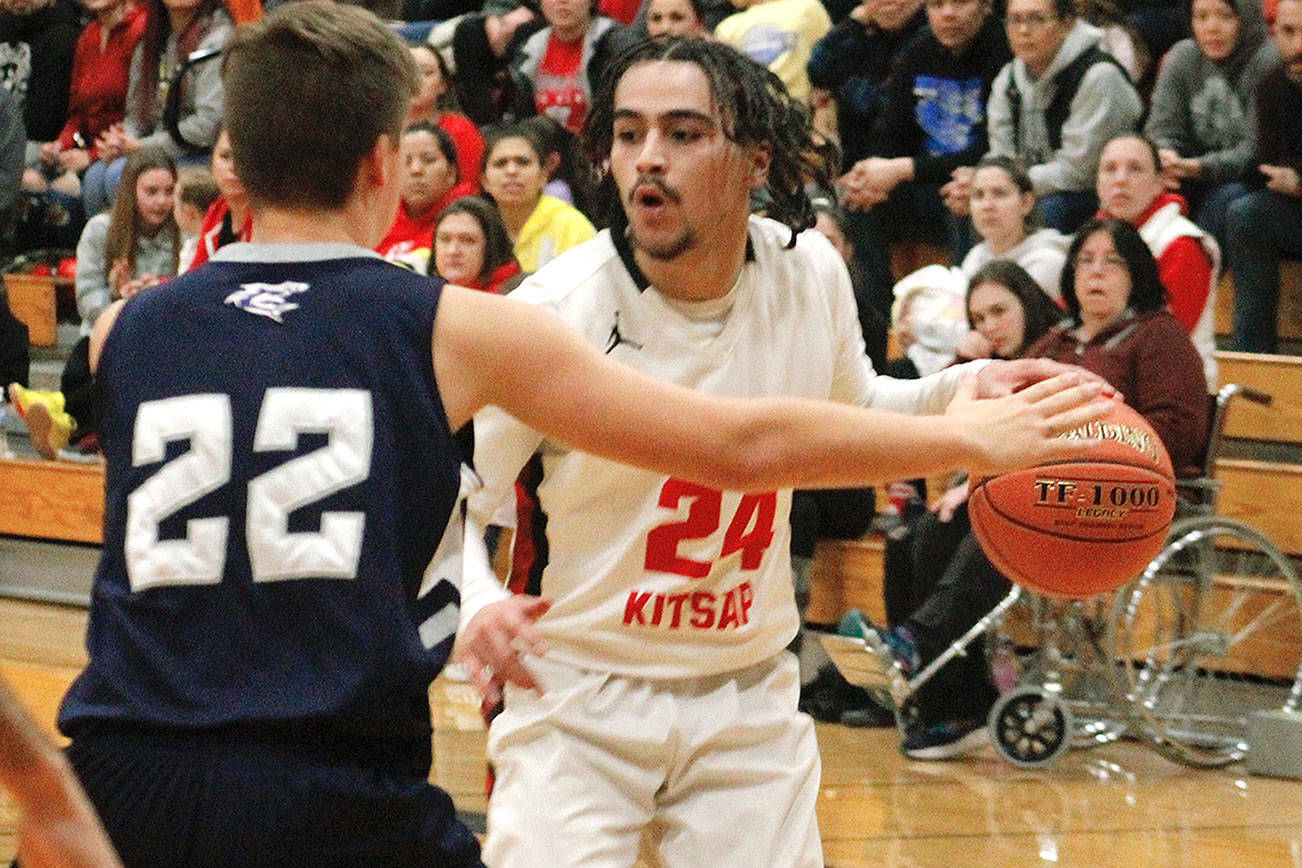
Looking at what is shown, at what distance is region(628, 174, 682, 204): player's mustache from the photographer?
306 centimetres

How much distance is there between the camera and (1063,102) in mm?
7465

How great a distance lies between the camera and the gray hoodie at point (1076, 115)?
738cm

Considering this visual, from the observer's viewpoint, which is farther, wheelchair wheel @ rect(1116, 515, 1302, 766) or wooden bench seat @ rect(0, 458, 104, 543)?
wooden bench seat @ rect(0, 458, 104, 543)

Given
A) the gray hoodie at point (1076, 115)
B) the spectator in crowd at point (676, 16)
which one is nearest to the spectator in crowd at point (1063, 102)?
the gray hoodie at point (1076, 115)

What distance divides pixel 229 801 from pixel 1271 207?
606 cm

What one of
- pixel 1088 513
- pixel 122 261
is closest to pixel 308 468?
pixel 1088 513

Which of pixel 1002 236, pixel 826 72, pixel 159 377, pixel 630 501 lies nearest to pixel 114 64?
pixel 826 72

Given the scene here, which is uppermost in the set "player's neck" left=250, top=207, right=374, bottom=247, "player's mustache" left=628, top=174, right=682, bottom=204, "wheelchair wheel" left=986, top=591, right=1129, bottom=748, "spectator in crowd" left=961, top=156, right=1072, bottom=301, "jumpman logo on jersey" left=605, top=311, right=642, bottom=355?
"player's neck" left=250, top=207, right=374, bottom=247

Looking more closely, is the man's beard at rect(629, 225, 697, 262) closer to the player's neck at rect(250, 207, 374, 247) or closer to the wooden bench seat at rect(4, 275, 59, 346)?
the player's neck at rect(250, 207, 374, 247)

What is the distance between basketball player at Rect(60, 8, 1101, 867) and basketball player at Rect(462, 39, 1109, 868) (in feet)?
2.29

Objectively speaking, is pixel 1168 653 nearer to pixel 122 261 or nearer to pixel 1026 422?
pixel 1026 422

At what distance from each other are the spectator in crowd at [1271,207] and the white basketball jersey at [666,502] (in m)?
4.45

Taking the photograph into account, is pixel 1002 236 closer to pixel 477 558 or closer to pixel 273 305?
pixel 477 558

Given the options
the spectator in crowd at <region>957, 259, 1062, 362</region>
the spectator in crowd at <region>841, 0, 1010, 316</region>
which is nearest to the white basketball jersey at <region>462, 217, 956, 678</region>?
the spectator in crowd at <region>957, 259, 1062, 362</region>
